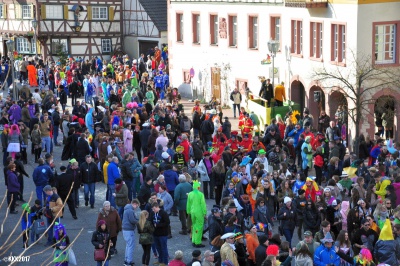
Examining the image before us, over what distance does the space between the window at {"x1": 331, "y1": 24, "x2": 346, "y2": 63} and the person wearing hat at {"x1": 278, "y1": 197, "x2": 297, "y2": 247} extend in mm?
14513

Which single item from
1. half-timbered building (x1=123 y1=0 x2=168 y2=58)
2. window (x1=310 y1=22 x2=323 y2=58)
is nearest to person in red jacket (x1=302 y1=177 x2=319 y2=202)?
window (x1=310 y1=22 x2=323 y2=58)

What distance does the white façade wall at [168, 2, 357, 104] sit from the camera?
1398 inches

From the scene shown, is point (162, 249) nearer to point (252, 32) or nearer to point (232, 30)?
point (252, 32)

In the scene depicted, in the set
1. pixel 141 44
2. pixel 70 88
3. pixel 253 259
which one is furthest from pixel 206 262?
pixel 141 44

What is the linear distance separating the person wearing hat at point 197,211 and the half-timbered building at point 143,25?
115 feet

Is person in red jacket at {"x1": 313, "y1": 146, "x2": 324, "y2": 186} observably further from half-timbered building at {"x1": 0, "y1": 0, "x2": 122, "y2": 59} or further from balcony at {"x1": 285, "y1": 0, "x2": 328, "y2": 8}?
half-timbered building at {"x1": 0, "y1": 0, "x2": 122, "y2": 59}

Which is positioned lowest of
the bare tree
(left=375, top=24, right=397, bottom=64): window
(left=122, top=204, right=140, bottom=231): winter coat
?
(left=122, top=204, right=140, bottom=231): winter coat

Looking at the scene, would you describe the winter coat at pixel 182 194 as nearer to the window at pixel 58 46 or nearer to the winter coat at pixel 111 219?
the winter coat at pixel 111 219

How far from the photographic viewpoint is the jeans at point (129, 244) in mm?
20094

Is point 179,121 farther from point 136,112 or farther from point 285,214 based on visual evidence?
point 285,214

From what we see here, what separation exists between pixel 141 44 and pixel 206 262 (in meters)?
42.1

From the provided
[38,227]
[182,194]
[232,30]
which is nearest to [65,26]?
[232,30]

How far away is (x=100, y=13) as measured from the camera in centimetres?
5866

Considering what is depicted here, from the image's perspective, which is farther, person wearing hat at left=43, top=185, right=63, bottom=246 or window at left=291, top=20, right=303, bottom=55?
window at left=291, top=20, right=303, bottom=55
